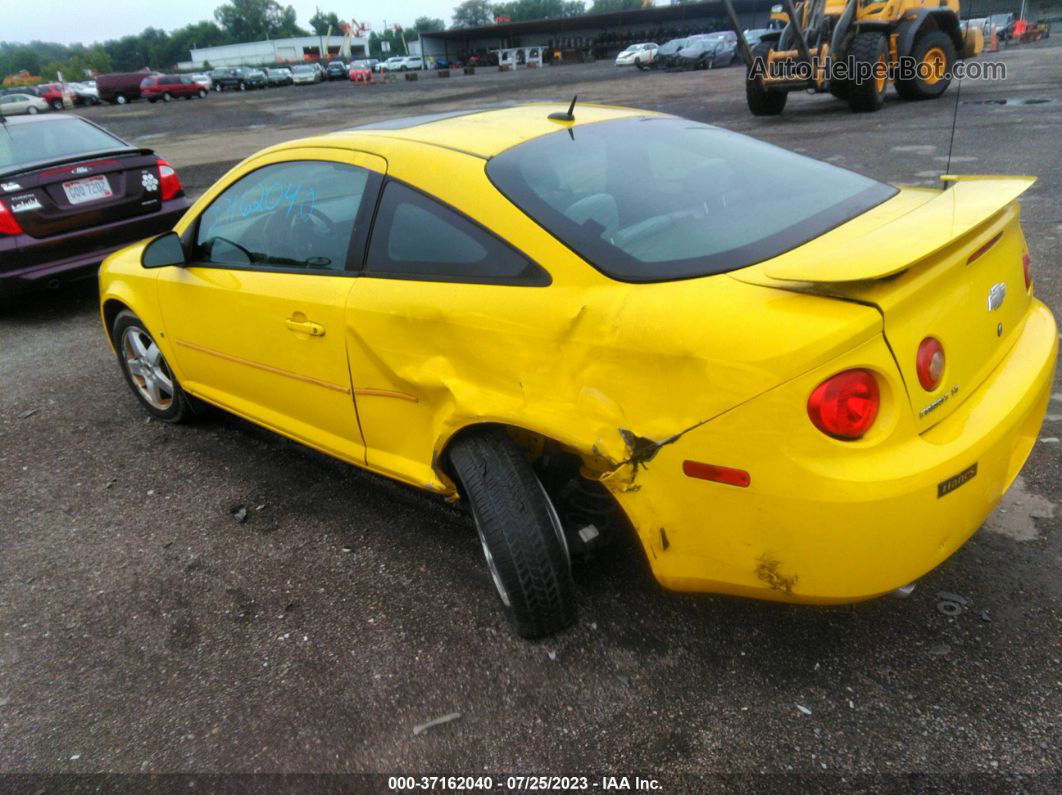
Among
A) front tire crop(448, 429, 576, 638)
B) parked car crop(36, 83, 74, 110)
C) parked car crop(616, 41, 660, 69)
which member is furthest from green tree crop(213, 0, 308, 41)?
front tire crop(448, 429, 576, 638)

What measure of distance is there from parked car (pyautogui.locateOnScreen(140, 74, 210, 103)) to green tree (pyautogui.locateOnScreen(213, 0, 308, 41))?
89736 millimetres

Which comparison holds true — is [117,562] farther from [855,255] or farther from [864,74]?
[864,74]

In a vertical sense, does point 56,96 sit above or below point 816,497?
below

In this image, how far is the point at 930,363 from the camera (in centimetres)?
195

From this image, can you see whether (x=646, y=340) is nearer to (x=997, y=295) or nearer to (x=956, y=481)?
(x=956, y=481)

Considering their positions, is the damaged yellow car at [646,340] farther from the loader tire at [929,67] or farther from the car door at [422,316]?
the loader tire at [929,67]

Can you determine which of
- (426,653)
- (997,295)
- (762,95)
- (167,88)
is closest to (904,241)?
(997,295)

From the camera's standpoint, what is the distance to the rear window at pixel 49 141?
611 cm

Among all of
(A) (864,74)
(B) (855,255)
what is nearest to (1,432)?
(B) (855,255)

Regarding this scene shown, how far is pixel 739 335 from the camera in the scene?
72.8 inches

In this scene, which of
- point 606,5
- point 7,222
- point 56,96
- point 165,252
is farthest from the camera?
point 606,5

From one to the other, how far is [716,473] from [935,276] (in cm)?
75

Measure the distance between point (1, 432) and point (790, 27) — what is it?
1236 cm

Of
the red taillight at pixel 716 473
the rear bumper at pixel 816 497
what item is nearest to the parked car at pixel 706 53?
the rear bumper at pixel 816 497
